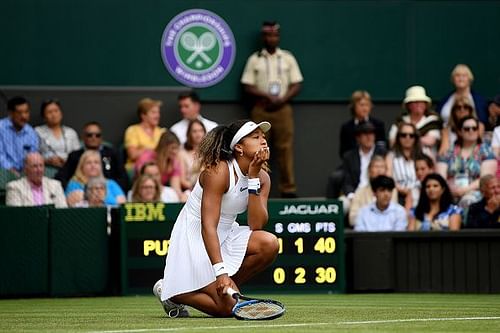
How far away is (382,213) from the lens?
14.8 m

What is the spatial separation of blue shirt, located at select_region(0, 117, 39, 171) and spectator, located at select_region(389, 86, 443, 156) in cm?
447

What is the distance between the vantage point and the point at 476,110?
56.1 feet

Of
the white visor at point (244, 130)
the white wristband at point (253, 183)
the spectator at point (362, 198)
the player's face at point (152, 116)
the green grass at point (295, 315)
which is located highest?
the player's face at point (152, 116)

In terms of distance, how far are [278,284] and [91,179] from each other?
249 cm

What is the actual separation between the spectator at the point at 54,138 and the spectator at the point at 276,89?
9.20 feet

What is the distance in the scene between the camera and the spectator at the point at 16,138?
50.4ft

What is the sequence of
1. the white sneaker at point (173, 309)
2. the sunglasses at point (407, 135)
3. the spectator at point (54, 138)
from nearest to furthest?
the white sneaker at point (173, 309)
the spectator at point (54, 138)
the sunglasses at point (407, 135)

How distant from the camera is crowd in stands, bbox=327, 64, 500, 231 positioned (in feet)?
48.4

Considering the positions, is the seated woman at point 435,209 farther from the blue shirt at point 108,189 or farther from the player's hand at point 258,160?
the player's hand at point 258,160

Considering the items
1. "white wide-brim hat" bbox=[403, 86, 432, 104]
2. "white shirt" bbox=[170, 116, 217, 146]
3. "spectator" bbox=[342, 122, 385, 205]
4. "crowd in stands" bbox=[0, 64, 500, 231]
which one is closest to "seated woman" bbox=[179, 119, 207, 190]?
"crowd in stands" bbox=[0, 64, 500, 231]

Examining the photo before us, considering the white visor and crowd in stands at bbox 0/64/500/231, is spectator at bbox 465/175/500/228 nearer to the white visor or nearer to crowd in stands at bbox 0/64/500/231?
crowd in stands at bbox 0/64/500/231

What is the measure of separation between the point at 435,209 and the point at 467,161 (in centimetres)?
118

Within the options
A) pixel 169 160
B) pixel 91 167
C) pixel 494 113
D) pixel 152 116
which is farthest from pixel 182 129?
pixel 494 113

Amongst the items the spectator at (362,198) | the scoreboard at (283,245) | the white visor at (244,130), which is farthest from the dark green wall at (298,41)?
the white visor at (244,130)
